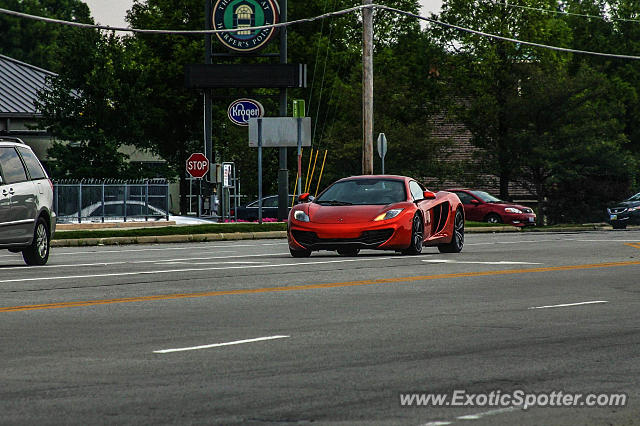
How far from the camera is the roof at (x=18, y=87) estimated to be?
57.3 m

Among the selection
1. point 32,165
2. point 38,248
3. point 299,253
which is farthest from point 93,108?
point 38,248

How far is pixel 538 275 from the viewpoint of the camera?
1670 centimetres

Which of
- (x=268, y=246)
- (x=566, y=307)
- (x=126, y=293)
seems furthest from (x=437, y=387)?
(x=268, y=246)

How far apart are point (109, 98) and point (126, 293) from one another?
36907 mm

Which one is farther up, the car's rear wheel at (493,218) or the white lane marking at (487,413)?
the white lane marking at (487,413)

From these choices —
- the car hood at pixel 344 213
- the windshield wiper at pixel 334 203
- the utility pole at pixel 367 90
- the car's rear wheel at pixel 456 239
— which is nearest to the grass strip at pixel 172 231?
the utility pole at pixel 367 90

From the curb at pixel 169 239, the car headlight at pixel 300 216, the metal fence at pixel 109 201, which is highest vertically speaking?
the car headlight at pixel 300 216

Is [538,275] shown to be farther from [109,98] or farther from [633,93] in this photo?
[633,93]

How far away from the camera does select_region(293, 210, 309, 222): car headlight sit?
20.3m

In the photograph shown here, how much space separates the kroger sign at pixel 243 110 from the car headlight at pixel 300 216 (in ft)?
87.2

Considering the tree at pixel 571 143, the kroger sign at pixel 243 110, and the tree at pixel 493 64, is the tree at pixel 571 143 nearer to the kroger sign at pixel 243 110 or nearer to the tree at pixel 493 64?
the tree at pixel 493 64

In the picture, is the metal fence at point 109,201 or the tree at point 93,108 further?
the tree at point 93,108

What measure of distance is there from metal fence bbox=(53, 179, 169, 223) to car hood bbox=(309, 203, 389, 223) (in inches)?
747

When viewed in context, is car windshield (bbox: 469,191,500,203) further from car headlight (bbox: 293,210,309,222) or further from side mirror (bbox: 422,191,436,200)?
car headlight (bbox: 293,210,309,222)
